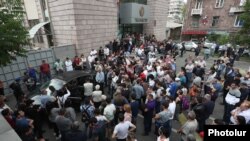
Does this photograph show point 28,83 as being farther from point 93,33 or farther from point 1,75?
point 93,33

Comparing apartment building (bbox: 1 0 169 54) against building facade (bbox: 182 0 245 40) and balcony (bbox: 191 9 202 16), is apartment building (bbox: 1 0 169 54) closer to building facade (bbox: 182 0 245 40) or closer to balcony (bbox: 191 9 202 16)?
balcony (bbox: 191 9 202 16)

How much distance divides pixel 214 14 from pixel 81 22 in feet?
87.3

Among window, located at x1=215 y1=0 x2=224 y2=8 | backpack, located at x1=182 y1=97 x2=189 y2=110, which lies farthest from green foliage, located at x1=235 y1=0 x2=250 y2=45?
window, located at x1=215 y1=0 x2=224 y2=8

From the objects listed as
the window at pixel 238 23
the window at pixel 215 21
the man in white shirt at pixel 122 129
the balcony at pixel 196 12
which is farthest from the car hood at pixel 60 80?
the balcony at pixel 196 12

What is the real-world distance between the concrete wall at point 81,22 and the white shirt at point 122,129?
33.5 ft

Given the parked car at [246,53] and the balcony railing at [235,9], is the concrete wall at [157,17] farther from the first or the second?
the parked car at [246,53]

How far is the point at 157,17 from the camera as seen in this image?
25.2 m

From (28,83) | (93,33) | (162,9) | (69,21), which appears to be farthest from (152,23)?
(28,83)

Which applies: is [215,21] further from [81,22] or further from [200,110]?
[200,110]

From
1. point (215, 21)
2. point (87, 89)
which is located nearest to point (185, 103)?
point (87, 89)

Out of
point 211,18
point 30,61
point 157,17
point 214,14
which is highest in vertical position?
point 214,14

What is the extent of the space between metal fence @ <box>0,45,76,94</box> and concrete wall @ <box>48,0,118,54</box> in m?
1.08

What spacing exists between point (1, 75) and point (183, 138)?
33.4 feet

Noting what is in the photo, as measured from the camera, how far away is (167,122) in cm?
535
